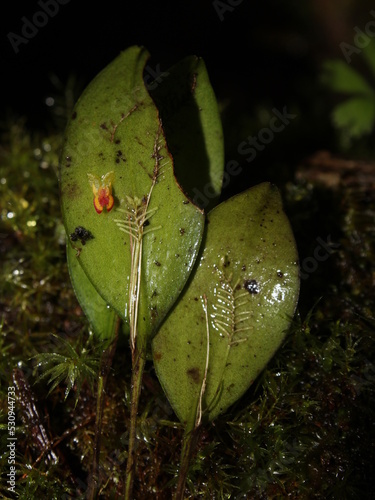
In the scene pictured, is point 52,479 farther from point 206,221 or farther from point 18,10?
point 18,10

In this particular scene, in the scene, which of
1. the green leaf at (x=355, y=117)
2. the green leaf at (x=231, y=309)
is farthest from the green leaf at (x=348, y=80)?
the green leaf at (x=231, y=309)

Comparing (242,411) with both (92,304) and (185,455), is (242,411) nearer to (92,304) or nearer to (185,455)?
(185,455)

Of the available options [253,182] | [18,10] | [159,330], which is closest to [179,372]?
[159,330]

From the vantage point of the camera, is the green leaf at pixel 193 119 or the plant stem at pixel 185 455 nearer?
the plant stem at pixel 185 455

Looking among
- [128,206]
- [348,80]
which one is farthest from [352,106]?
[128,206]

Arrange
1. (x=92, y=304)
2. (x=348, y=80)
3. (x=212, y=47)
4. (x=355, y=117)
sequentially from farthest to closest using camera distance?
(x=212, y=47) → (x=348, y=80) → (x=355, y=117) → (x=92, y=304)

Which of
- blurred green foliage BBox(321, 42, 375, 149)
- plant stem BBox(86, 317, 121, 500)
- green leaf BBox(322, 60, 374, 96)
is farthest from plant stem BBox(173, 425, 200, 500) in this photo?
green leaf BBox(322, 60, 374, 96)

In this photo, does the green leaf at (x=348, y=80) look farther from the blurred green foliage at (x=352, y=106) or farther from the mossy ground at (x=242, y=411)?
the mossy ground at (x=242, y=411)
